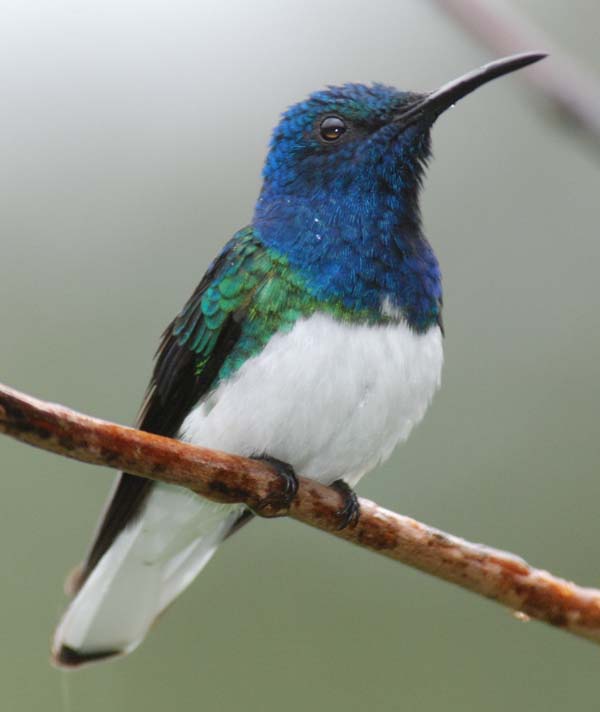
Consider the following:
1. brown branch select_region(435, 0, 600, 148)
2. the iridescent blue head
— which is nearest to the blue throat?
the iridescent blue head

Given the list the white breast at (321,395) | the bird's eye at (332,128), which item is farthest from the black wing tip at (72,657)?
the bird's eye at (332,128)

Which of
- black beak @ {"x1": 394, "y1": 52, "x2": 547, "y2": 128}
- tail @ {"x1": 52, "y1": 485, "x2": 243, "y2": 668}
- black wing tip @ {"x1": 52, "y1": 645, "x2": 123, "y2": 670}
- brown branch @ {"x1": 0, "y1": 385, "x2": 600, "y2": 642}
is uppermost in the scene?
black beak @ {"x1": 394, "y1": 52, "x2": 547, "y2": 128}

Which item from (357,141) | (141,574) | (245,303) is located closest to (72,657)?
(141,574)

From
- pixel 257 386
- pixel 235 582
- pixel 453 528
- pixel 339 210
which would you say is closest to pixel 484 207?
pixel 453 528

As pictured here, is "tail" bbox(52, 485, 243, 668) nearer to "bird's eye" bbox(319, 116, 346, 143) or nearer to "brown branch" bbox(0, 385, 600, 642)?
"brown branch" bbox(0, 385, 600, 642)

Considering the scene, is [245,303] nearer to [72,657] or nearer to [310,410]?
[310,410]
